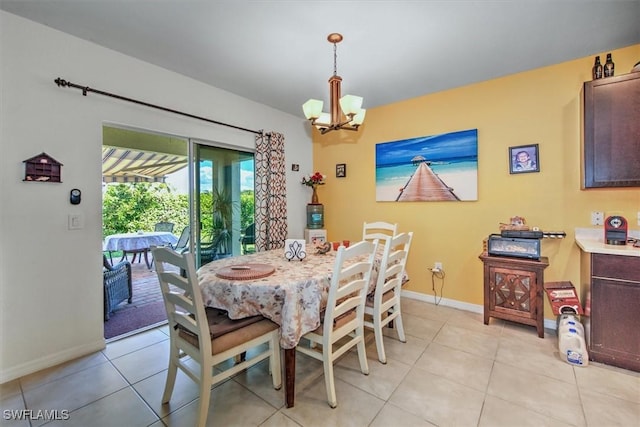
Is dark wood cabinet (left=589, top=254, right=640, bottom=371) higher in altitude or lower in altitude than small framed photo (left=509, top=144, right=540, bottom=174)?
lower

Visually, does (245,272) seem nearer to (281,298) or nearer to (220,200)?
(281,298)

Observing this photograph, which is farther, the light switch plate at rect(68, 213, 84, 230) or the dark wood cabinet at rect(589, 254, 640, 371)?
the light switch plate at rect(68, 213, 84, 230)

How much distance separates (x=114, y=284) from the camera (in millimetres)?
2854

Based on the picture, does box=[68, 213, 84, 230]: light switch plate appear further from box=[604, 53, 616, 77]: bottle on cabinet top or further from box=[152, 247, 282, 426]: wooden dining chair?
box=[604, 53, 616, 77]: bottle on cabinet top

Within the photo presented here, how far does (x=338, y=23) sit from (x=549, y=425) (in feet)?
9.30

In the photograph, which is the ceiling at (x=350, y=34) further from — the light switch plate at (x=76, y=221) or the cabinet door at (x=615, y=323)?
the cabinet door at (x=615, y=323)

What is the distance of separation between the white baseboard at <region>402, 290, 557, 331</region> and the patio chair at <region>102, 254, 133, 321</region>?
10.8ft

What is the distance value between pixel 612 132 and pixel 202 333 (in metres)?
3.21

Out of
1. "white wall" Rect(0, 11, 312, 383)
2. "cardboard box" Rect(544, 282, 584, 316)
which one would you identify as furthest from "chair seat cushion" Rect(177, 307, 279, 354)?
"cardboard box" Rect(544, 282, 584, 316)

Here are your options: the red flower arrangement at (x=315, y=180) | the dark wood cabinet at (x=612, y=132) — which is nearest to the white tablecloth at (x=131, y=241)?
the red flower arrangement at (x=315, y=180)

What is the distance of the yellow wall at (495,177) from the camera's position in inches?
99.7

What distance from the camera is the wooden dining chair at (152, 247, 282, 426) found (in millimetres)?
1376

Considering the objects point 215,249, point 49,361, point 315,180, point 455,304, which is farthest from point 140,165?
point 455,304

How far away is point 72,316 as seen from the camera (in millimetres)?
2209
